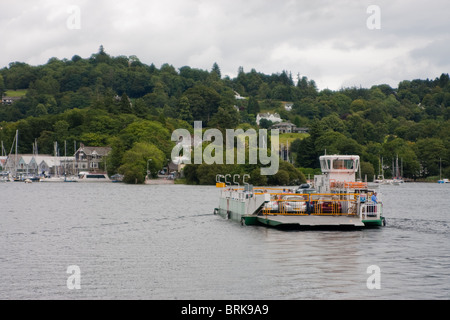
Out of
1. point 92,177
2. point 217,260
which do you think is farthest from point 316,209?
point 92,177

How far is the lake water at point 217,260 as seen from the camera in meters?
27.4

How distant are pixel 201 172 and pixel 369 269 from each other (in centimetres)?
11608

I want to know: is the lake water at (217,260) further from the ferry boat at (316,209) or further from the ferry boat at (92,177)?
the ferry boat at (92,177)

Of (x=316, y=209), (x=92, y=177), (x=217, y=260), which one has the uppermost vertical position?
(x=92, y=177)

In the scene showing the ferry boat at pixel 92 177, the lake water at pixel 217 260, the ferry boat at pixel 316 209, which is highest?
the ferry boat at pixel 92 177

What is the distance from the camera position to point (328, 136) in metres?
181

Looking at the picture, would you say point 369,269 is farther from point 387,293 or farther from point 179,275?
point 179,275

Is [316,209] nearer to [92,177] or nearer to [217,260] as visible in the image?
[217,260]

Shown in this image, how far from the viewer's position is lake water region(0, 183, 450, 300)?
27.4 metres

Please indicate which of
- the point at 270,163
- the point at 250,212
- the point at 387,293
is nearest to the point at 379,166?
the point at 270,163

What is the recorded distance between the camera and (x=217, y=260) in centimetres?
3512

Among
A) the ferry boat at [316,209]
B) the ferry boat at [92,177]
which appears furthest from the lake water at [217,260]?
the ferry boat at [92,177]

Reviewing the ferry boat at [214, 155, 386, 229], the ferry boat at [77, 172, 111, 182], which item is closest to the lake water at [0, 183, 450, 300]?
the ferry boat at [214, 155, 386, 229]
